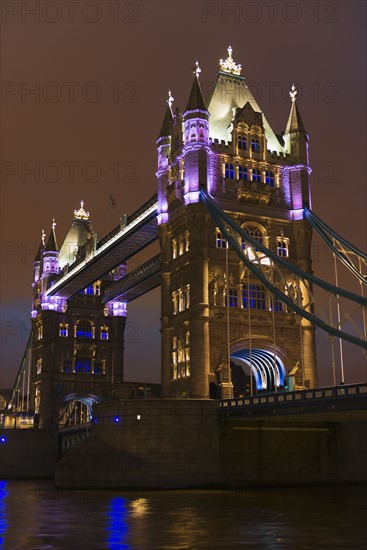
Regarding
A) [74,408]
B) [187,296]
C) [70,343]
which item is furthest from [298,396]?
[70,343]

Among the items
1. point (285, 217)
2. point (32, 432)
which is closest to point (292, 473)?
point (285, 217)

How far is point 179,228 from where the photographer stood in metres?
59.0

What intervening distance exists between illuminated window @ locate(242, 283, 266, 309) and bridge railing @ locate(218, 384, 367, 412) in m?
11.0

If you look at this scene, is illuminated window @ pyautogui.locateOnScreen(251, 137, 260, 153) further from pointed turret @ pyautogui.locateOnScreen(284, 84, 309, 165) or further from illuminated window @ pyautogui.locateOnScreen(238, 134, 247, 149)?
pointed turret @ pyautogui.locateOnScreen(284, 84, 309, 165)

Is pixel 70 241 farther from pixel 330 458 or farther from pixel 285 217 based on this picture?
pixel 330 458

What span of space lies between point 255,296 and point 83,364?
42.6 metres

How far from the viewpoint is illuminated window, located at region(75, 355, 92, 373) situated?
94.3 metres

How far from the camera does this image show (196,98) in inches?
2296

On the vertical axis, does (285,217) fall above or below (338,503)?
above

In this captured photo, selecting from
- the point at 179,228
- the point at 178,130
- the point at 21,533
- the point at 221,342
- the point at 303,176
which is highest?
the point at 178,130

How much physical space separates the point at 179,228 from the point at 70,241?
44055 mm

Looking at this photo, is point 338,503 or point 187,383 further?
point 187,383

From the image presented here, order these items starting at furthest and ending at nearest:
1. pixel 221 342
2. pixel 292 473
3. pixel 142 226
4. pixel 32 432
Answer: pixel 32 432 → pixel 142 226 → pixel 221 342 → pixel 292 473

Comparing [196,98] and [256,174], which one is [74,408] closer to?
[256,174]
